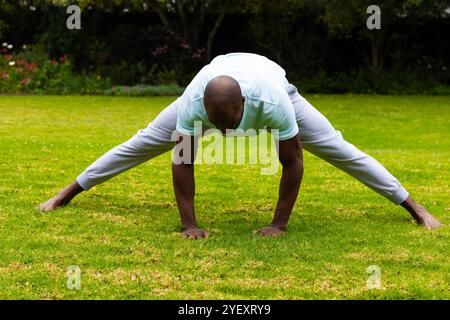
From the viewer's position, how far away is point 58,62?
23219mm

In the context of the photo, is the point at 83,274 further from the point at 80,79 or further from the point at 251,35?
the point at 251,35

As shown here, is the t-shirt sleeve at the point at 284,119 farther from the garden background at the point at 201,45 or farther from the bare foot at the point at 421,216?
the garden background at the point at 201,45

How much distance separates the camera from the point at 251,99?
5098mm

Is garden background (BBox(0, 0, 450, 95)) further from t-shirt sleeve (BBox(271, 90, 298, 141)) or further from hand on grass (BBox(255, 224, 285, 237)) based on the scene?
t-shirt sleeve (BBox(271, 90, 298, 141))

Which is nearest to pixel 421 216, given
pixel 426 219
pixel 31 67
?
pixel 426 219

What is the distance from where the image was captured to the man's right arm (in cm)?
558

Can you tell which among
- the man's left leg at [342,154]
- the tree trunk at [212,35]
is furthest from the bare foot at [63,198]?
the tree trunk at [212,35]

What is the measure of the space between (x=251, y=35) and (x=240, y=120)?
1909 cm

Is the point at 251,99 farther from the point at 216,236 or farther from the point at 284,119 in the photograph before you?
the point at 216,236

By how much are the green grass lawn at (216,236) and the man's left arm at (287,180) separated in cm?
13

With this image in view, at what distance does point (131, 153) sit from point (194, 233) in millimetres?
1028

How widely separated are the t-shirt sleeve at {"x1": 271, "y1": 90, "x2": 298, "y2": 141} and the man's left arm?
9 centimetres

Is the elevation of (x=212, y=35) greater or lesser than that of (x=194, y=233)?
greater

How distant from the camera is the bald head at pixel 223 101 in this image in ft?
16.1
